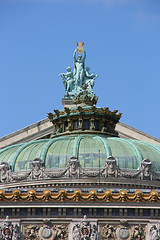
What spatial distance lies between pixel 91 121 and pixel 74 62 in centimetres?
3911

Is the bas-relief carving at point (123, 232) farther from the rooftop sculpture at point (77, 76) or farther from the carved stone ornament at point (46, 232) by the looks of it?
the rooftop sculpture at point (77, 76)

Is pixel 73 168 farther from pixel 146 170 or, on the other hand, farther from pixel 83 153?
pixel 146 170

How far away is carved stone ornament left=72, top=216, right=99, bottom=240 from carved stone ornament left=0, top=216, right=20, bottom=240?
400 cm

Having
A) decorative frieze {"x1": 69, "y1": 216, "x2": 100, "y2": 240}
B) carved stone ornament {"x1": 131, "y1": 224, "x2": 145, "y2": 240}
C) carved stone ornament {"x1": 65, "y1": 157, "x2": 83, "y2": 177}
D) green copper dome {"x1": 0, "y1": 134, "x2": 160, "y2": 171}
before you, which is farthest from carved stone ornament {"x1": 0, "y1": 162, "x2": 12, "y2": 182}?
carved stone ornament {"x1": 131, "y1": 224, "x2": 145, "y2": 240}

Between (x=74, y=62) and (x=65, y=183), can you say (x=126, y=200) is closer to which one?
(x=65, y=183)

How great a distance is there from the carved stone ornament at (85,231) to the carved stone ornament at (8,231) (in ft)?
13.1

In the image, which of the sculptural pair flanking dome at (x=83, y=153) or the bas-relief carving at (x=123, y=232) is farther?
the sculptural pair flanking dome at (x=83, y=153)

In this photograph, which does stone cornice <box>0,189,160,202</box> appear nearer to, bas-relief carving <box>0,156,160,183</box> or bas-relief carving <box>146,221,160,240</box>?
bas-relief carving <box>146,221,160,240</box>

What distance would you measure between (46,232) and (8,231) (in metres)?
2.64

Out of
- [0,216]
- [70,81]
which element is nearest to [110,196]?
[0,216]

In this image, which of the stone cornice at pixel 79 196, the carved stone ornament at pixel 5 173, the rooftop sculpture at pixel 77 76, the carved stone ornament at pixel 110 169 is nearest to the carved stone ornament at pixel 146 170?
the carved stone ornament at pixel 110 169

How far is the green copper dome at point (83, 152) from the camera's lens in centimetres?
8494

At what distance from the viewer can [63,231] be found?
65.8m

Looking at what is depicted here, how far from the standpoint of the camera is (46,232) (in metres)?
65.9
